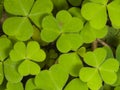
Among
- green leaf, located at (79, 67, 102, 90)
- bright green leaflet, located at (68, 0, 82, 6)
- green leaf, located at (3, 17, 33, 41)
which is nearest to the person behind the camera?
green leaf, located at (79, 67, 102, 90)

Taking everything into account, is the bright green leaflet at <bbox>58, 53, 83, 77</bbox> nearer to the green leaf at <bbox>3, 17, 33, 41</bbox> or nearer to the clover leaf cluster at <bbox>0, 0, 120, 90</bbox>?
the clover leaf cluster at <bbox>0, 0, 120, 90</bbox>

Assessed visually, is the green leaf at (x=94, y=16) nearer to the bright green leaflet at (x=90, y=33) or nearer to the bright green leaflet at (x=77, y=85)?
the bright green leaflet at (x=90, y=33)

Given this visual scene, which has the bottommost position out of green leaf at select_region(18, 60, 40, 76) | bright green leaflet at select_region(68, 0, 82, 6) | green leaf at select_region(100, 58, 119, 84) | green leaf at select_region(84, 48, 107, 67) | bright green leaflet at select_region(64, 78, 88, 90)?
bright green leaflet at select_region(64, 78, 88, 90)

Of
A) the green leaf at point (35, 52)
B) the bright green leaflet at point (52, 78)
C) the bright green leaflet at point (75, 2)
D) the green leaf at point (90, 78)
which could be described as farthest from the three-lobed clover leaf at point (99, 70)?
the bright green leaflet at point (75, 2)

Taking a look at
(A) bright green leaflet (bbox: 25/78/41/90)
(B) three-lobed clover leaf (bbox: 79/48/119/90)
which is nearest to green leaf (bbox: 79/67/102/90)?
(B) three-lobed clover leaf (bbox: 79/48/119/90)

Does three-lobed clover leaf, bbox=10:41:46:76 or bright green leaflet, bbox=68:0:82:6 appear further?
bright green leaflet, bbox=68:0:82:6

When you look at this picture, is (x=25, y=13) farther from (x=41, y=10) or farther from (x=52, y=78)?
(x=52, y=78)

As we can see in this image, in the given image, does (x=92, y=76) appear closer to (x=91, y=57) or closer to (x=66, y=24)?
(x=91, y=57)
